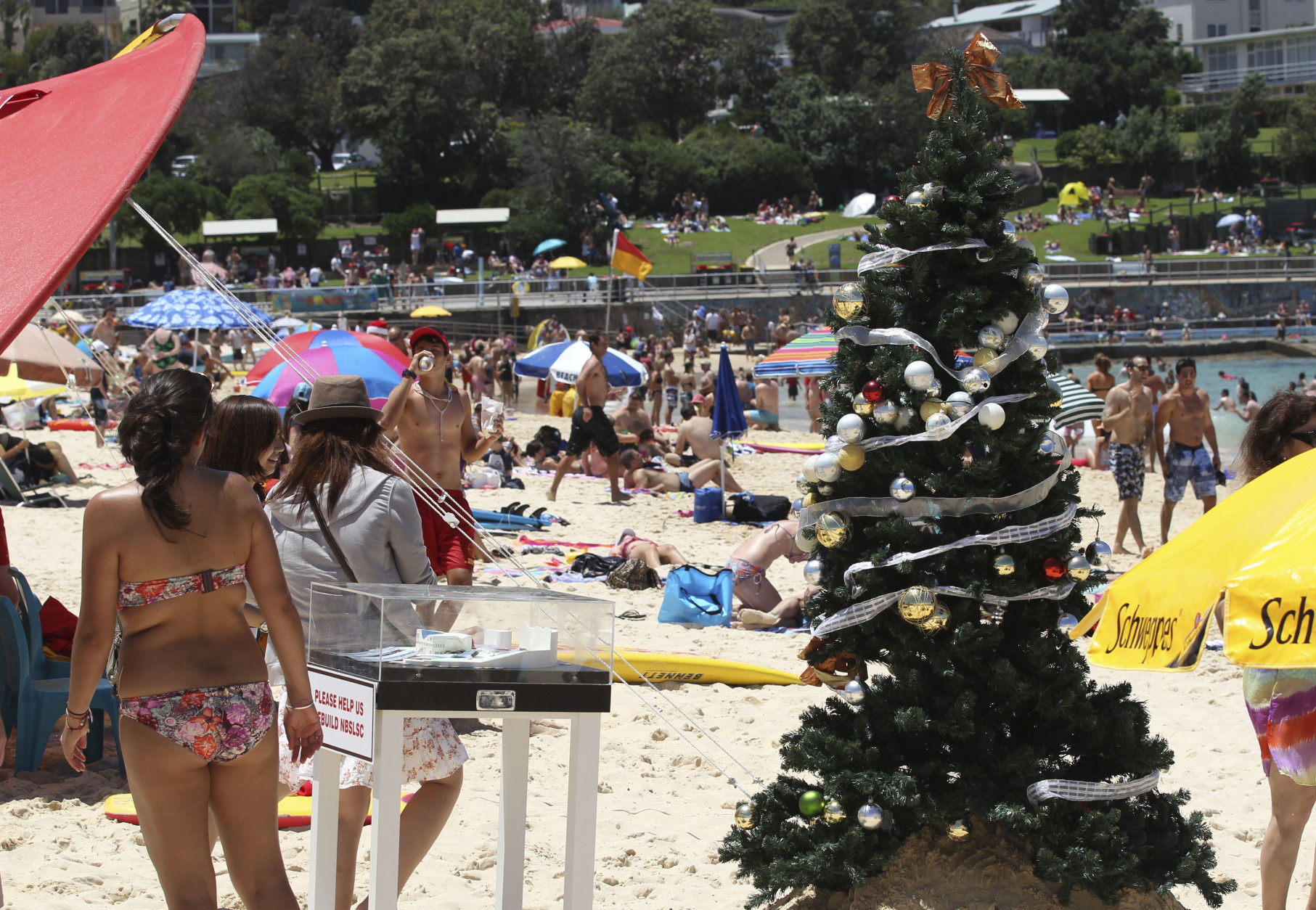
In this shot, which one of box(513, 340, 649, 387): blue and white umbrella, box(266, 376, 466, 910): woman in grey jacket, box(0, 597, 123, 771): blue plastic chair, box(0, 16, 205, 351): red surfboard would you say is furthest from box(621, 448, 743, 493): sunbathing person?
box(0, 16, 205, 351): red surfboard

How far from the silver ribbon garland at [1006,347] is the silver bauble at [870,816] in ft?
3.98

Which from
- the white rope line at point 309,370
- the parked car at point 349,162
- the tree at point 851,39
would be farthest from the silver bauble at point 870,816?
the tree at point 851,39

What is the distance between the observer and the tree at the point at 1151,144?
2419 inches

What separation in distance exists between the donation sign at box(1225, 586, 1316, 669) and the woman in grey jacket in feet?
5.89

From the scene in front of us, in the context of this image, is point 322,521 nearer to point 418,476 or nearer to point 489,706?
point 489,706

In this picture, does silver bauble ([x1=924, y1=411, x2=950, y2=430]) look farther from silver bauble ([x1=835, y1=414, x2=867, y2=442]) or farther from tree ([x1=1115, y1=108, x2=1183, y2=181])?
tree ([x1=1115, y1=108, x2=1183, y2=181])

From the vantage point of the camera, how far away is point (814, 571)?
3504 millimetres

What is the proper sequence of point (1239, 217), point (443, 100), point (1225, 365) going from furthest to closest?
1. point (443, 100)
2. point (1239, 217)
3. point (1225, 365)

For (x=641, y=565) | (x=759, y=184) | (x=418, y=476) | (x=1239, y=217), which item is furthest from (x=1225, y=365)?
(x=418, y=476)

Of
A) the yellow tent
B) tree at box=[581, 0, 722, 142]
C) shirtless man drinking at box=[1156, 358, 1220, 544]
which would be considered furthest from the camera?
tree at box=[581, 0, 722, 142]

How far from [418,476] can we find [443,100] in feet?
178

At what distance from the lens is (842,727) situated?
11.5 feet

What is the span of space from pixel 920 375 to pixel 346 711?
5.77 feet

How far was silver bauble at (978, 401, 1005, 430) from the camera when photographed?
3.32 meters
